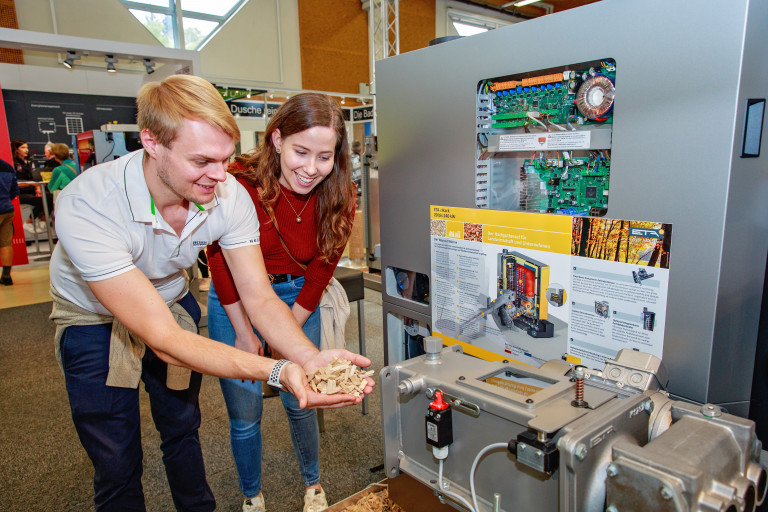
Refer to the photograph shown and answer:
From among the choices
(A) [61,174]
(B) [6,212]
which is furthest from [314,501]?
(A) [61,174]

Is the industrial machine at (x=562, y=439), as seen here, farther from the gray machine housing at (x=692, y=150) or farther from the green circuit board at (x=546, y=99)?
the green circuit board at (x=546, y=99)

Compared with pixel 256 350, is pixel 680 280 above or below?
above

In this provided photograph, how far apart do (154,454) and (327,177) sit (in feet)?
5.24

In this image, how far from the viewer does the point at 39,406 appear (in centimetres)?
268

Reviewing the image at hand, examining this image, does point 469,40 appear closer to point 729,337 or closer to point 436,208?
point 436,208

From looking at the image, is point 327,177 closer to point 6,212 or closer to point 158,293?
point 158,293

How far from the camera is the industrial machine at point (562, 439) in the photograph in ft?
2.01

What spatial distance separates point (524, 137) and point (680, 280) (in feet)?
1.53

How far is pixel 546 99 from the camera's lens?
3.73 ft

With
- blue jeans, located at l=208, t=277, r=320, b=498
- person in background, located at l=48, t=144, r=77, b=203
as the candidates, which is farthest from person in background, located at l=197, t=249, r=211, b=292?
blue jeans, located at l=208, t=277, r=320, b=498

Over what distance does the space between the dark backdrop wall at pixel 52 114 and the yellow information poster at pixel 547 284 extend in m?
7.16

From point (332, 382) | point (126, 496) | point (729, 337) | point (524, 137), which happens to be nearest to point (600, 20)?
point (524, 137)

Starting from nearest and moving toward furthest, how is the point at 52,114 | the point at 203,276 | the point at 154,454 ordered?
the point at 154,454
the point at 203,276
the point at 52,114

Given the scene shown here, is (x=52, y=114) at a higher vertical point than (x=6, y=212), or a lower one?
higher
